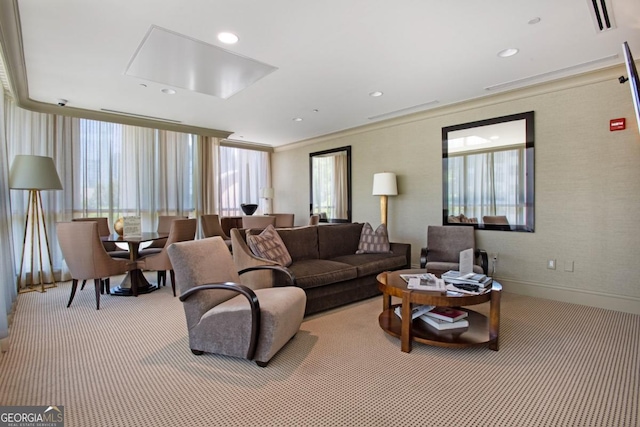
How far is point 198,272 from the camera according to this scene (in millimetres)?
2369

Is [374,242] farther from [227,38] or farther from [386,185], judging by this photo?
[227,38]

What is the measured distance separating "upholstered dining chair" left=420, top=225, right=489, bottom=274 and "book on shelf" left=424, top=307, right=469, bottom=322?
3.56ft

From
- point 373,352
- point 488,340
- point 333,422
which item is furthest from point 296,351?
point 488,340

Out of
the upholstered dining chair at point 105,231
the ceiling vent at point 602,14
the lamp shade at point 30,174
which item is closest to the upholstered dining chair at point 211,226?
the upholstered dining chair at point 105,231

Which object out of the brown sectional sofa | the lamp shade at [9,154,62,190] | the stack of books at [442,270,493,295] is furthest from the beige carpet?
the lamp shade at [9,154,62,190]

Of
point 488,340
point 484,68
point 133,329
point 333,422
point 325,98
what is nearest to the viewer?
point 333,422

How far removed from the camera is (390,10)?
2291 mm

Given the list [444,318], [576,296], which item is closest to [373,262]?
[444,318]

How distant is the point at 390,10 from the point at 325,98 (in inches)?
77.5

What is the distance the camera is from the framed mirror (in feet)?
19.9

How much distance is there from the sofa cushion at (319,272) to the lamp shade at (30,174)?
10.8ft

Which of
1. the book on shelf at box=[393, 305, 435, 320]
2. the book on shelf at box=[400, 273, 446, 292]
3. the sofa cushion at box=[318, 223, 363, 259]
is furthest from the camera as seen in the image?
the sofa cushion at box=[318, 223, 363, 259]

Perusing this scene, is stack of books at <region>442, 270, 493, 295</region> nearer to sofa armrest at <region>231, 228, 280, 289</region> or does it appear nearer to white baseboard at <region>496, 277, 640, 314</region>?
sofa armrest at <region>231, 228, 280, 289</region>

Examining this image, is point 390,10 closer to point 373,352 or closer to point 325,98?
point 325,98
